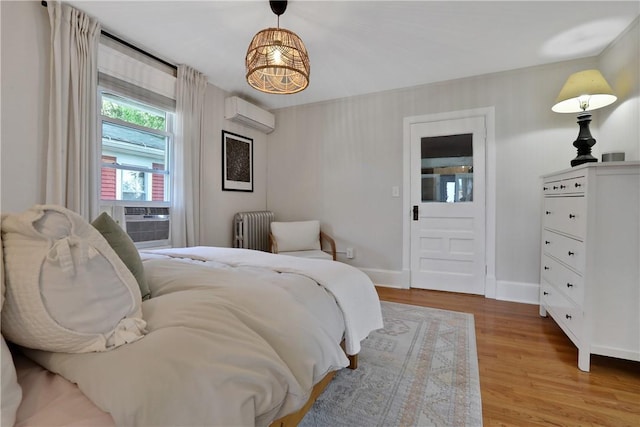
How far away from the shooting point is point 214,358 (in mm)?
706

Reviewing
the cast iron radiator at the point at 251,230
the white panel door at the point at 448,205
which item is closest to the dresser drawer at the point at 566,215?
the white panel door at the point at 448,205

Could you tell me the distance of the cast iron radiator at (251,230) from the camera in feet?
11.5

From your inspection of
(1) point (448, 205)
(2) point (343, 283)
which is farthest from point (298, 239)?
(2) point (343, 283)

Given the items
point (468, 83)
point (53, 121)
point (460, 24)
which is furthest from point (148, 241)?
point (468, 83)

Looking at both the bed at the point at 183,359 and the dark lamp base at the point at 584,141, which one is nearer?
the bed at the point at 183,359

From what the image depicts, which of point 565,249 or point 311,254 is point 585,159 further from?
point 311,254

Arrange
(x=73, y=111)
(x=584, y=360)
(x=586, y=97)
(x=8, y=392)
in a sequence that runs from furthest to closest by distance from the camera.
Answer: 1. (x=586, y=97)
2. (x=73, y=111)
3. (x=584, y=360)
4. (x=8, y=392)

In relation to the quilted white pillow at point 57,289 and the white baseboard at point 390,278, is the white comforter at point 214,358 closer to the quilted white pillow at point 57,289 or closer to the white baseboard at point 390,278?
the quilted white pillow at point 57,289

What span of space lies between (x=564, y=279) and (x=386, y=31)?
2.24 metres

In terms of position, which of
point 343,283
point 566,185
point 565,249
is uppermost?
point 566,185

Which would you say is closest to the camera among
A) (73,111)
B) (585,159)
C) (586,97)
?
(73,111)

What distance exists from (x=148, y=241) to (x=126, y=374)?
2450 mm

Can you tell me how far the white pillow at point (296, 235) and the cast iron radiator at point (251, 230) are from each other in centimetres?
30

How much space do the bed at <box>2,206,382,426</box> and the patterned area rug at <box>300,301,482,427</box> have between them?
0.33 metres
